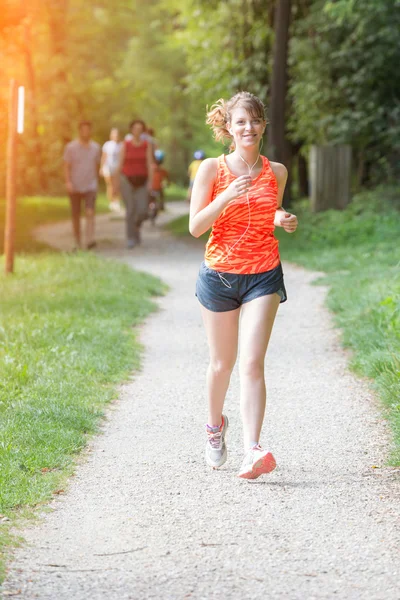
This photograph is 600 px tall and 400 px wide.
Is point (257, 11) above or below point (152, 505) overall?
above

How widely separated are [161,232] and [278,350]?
1334cm

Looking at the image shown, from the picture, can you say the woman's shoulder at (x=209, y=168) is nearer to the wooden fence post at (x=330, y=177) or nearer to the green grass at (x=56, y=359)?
the green grass at (x=56, y=359)

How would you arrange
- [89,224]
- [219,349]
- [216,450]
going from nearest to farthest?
1. [219,349]
2. [216,450]
3. [89,224]

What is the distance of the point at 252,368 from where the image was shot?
197 inches

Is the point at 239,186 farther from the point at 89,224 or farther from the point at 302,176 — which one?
the point at 302,176

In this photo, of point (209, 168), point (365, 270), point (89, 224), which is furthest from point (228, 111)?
point (89, 224)

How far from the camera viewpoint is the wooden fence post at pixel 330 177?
21.5 m

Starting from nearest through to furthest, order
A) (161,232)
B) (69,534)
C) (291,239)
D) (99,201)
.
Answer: (69,534)
(291,239)
(161,232)
(99,201)

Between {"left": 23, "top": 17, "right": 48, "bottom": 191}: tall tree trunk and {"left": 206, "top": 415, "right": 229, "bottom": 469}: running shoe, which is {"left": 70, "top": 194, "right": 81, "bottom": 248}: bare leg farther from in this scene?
{"left": 23, "top": 17, "right": 48, "bottom": 191}: tall tree trunk

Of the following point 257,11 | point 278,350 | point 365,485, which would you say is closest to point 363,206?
point 257,11

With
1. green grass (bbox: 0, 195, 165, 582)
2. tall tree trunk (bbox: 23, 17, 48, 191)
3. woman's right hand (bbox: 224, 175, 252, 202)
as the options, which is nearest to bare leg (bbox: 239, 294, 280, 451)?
woman's right hand (bbox: 224, 175, 252, 202)

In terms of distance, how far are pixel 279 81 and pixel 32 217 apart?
27.3 feet

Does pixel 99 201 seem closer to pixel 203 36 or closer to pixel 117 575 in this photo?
pixel 203 36

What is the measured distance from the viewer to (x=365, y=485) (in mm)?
4961
